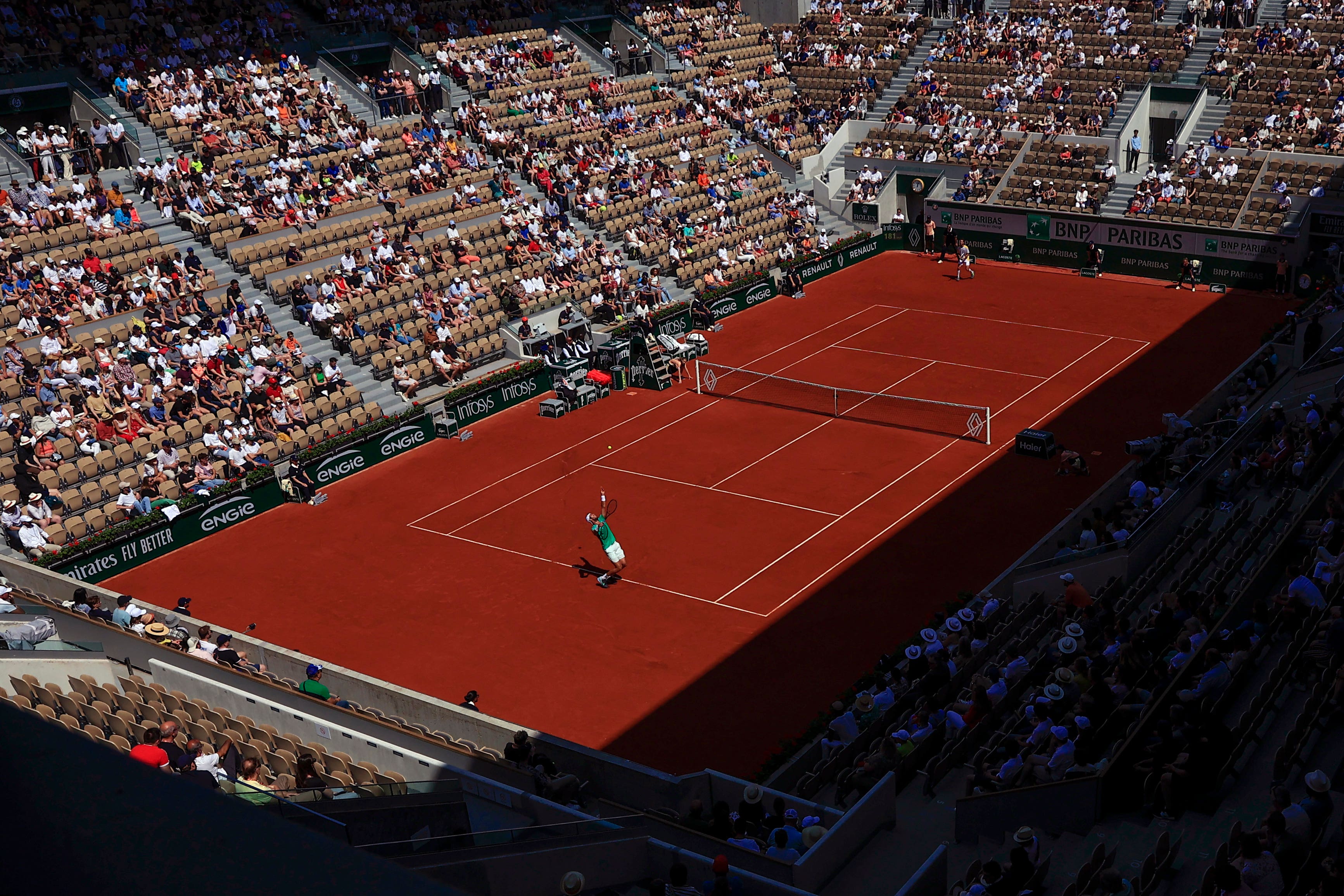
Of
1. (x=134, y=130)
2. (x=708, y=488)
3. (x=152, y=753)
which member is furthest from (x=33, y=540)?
(x=134, y=130)

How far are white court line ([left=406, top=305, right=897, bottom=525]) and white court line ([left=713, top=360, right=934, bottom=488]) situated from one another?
11.5 feet

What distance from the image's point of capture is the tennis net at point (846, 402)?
106 feet

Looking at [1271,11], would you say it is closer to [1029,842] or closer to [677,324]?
[677,324]

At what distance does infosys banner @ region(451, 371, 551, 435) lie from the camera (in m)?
34.8

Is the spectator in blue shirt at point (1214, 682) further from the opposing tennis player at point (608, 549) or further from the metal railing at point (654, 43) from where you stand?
the metal railing at point (654, 43)

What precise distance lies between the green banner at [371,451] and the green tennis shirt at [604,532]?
30.6 ft

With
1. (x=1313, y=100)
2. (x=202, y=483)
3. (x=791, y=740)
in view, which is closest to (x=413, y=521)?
(x=202, y=483)

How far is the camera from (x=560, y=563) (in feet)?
87.0

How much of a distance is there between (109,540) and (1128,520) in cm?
2026

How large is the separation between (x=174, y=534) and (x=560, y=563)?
8838 millimetres

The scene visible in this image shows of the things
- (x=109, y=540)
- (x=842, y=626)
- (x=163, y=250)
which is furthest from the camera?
(x=163, y=250)

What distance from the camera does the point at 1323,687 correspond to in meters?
14.9

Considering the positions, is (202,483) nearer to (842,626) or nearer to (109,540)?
(109,540)

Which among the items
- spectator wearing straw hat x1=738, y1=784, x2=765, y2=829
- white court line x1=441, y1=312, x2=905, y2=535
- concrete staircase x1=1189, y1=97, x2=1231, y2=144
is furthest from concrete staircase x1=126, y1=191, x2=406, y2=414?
concrete staircase x1=1189, y1=97, x2=1231, y2=144
